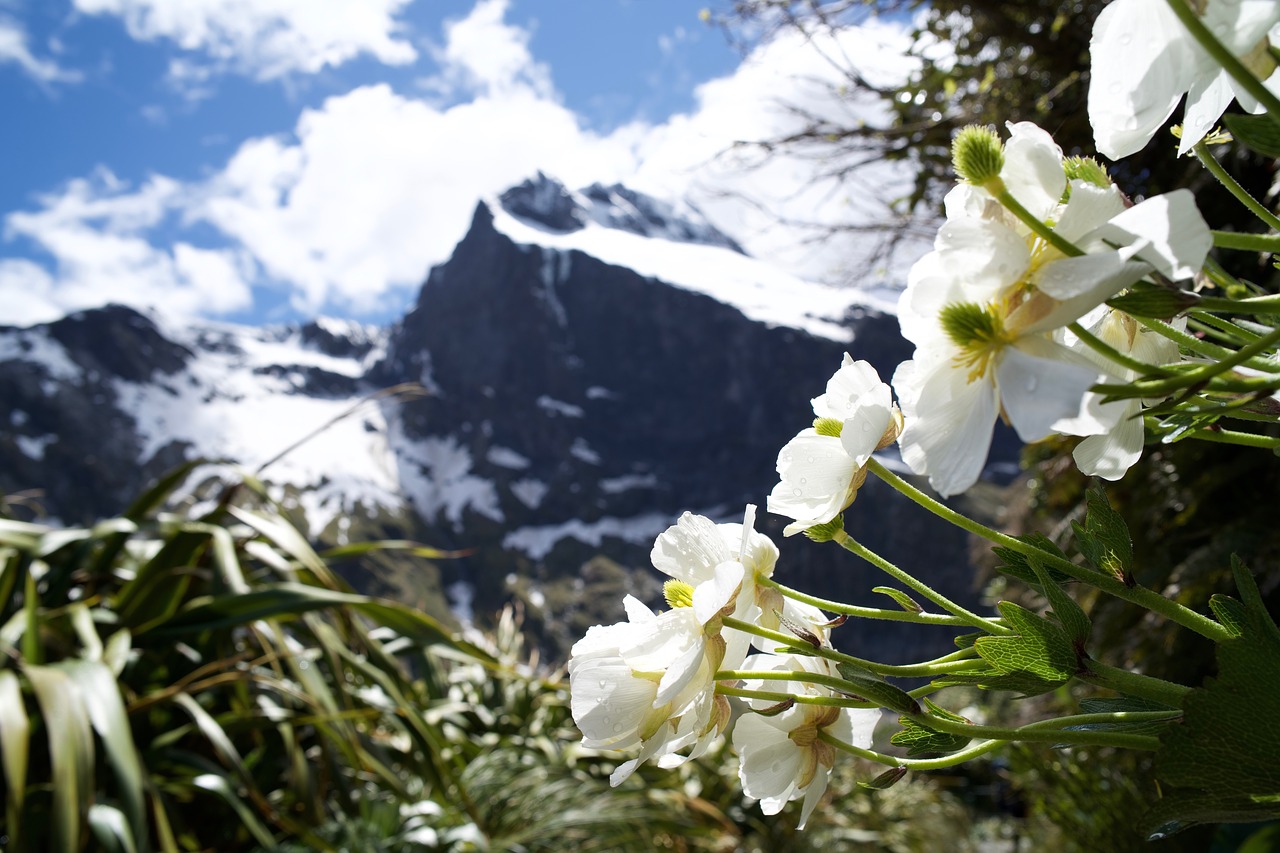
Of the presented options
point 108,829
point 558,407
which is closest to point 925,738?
point 108,829

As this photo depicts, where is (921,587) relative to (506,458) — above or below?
below

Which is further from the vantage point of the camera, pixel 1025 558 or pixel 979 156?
pixel 1025 558

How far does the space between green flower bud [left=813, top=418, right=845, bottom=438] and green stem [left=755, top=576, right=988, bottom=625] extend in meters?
0.08

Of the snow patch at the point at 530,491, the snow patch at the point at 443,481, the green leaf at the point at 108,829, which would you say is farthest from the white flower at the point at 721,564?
the snow patch at the point at 530,491

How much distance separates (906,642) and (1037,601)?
55.4 meters

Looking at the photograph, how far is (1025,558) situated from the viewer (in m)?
0.41

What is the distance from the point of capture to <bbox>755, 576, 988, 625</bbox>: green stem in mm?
370

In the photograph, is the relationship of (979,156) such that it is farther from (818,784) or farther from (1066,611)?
(818,784)

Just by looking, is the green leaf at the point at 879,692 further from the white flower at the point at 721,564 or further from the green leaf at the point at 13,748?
the green leaf at the point at 13,748

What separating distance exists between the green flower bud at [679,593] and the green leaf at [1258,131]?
288mm

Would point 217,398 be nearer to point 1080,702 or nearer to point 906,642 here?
point 906,642

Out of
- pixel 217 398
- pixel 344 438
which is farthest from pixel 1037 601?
pixel 217 398

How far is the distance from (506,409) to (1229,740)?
78.0 meters

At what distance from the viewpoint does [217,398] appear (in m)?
77.3
